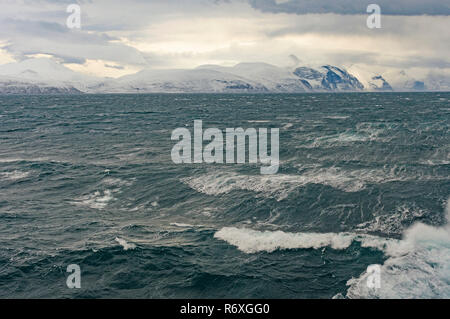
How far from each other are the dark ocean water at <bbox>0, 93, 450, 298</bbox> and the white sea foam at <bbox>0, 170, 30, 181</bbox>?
104 mm

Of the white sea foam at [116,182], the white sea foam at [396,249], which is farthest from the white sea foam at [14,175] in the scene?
the white sea foam at [396,249]

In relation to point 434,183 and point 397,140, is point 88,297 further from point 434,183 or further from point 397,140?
point 397,140

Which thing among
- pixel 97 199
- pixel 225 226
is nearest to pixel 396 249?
pixel 225 226

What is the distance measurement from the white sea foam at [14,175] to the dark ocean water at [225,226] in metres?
0.10

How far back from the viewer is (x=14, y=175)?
3741 cm

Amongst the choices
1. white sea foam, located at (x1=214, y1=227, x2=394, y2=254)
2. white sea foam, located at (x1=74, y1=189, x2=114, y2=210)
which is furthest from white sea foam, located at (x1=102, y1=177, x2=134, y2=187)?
white sea foam, located at (x1=214, y1=227, x2=394, y2=254)

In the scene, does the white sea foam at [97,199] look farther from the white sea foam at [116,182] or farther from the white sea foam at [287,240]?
the white sea foam at [287,240]

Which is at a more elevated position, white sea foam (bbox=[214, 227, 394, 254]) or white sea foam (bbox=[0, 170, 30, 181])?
white sea foam (bbox=[0, 170, 30, 181])

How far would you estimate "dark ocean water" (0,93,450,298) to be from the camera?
1720cm

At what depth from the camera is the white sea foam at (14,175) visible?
36.3 m

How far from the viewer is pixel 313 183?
33125mm

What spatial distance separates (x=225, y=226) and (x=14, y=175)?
2594cm

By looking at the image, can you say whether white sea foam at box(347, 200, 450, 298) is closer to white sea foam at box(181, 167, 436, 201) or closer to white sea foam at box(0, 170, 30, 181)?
white sea foam at box(181, 167, 436, 201)
